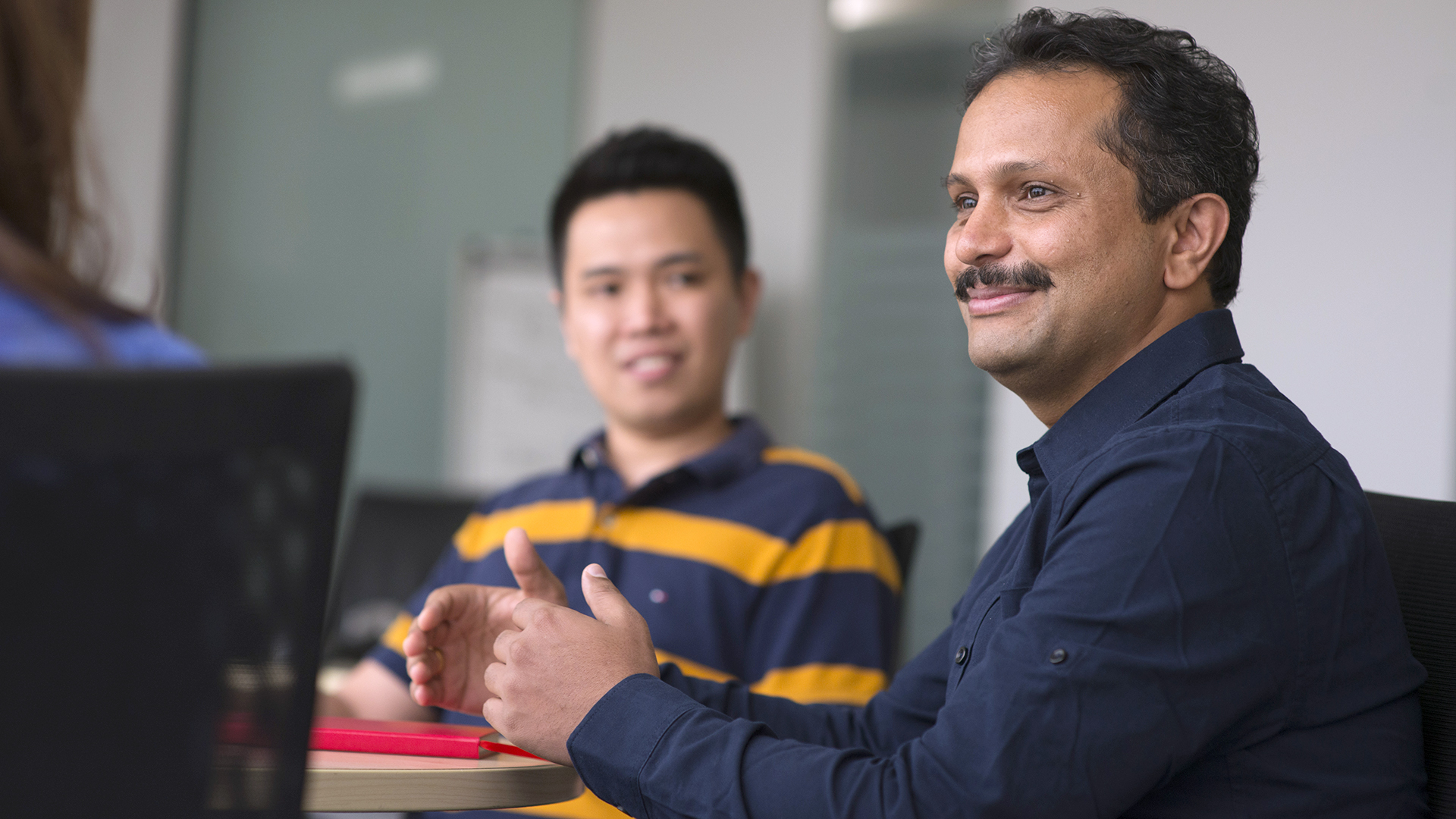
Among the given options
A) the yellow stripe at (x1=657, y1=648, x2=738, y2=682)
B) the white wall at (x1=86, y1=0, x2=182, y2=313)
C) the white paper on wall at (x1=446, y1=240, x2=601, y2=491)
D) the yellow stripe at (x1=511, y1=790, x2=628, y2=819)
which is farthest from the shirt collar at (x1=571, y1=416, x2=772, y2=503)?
the white wall at (x1=86, y1=0, x2=182, y2=313)

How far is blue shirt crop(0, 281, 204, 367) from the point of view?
2.15 feet

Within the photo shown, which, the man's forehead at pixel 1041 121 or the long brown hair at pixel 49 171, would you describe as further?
the man's forehead at pixel 1041 121

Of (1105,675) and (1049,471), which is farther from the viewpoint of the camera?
(1049,471)

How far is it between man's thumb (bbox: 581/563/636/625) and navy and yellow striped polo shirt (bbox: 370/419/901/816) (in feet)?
1.52

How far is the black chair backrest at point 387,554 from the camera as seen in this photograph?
2793 millimetres

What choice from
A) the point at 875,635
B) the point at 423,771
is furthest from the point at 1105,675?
the point at 875,635

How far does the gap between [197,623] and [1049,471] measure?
797 millimetres

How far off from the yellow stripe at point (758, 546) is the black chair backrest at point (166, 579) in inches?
44.0

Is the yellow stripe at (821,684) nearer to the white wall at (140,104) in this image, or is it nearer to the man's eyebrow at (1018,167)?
the man's eyebrow at (1018,167)

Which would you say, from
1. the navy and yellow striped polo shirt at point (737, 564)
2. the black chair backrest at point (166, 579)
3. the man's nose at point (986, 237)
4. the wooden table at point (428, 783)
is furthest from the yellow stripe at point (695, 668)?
the black chair backrest at point (166, 579)

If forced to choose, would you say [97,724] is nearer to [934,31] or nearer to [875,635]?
[875,635]

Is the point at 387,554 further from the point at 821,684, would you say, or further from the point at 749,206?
the point at 821,684

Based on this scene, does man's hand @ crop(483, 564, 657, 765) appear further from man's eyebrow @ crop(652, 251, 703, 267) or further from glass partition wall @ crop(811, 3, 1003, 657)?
glass partition wall @ crop(811, 3, 1003, 657)

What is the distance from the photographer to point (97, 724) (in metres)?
0.57
